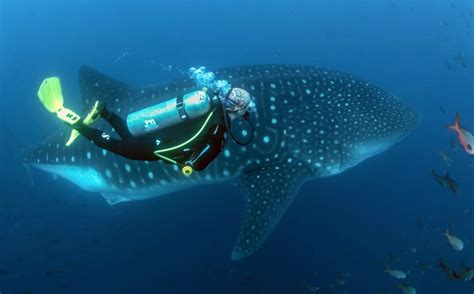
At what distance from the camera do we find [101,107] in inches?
163

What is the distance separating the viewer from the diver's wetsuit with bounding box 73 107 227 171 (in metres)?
3.81

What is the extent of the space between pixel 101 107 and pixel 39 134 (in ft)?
36.5

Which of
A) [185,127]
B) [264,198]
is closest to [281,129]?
[264,198]

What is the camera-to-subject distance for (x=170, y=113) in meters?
3.74

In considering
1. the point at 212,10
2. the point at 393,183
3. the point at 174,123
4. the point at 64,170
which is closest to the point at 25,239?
the point at 64,170

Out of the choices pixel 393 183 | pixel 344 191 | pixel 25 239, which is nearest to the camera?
pixel 25 239

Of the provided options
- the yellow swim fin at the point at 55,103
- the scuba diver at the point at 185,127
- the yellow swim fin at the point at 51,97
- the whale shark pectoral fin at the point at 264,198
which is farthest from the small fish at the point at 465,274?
the yellow swim fin at the point at 51,97

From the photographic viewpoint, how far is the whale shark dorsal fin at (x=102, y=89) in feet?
20.6

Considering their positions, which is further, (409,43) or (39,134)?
(409,43)

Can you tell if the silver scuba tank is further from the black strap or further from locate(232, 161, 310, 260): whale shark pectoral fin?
locate(232, 161, 310, 260): whale shark pectoral fin

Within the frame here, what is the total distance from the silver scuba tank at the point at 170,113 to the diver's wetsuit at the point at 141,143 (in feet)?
0.42

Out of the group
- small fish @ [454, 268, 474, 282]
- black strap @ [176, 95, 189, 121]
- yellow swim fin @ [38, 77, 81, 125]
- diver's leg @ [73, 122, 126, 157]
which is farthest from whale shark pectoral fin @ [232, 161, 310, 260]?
small fish @ [454, 268, 474, 282]

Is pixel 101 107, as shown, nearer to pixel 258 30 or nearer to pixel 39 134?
pixel 39 134

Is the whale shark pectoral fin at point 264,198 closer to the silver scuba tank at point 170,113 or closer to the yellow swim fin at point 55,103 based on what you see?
the silver scuba tank at point 170,113
